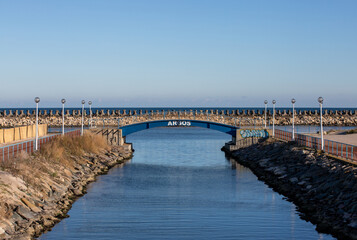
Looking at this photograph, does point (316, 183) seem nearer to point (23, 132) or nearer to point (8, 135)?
point (8, 135)

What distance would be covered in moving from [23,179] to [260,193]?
14381mm

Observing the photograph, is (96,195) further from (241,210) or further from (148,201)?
(241,210)

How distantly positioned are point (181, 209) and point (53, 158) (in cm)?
1239

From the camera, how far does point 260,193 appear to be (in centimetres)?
3350

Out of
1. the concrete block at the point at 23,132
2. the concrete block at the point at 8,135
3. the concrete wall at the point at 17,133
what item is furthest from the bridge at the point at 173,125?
the concrete block at the point at 8,135

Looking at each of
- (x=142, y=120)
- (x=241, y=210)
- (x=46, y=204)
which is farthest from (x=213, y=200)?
(x=142, y=120)

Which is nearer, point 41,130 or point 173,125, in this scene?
point 41,130

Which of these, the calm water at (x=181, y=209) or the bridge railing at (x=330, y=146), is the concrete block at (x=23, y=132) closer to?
the calm water at (x=181, y=209)

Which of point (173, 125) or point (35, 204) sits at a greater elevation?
point (173, 125)

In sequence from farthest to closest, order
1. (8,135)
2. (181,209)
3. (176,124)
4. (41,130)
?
(176,124), (41,130), (8,135), (181,209)

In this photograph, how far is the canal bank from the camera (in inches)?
869

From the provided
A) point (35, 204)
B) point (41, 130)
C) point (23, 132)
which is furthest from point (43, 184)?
point (41, 130)

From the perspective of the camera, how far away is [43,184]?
28422 millimetres

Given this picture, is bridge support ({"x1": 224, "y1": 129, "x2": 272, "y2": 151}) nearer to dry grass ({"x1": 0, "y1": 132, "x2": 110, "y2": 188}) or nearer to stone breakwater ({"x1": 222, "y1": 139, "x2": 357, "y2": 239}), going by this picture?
stone breakwater ({"x1": 222, "y1": 139, "x2": 357, "y2": 239})
